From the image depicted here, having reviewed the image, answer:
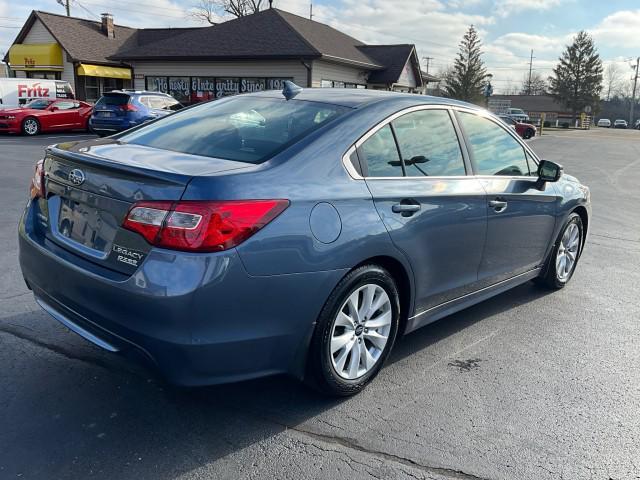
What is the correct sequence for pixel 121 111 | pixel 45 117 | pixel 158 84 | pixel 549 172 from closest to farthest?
pixel 549 172 → pixel 121 111 → pixel 45 117 → pixel 158 84

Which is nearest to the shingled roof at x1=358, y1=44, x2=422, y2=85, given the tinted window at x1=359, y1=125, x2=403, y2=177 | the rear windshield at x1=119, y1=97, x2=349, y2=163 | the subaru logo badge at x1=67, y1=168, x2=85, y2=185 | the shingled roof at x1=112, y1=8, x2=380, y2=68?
the shingled roof at x1=112, y1=8, x2=380, y2=68

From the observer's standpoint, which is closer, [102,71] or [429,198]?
[429,198]

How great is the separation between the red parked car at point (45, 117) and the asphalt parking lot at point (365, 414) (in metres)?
18.4

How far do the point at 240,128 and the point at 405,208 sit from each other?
1.06 meters

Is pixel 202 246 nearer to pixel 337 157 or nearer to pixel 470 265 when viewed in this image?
pixel 337 157

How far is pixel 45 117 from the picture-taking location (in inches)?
831

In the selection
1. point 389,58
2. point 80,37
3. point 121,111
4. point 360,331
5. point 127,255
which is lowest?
point 360,331

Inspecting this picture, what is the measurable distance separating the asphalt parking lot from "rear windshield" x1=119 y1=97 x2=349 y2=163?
1315mm

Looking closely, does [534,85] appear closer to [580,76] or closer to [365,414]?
[580,76]

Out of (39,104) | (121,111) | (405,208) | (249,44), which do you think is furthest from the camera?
(249,44)

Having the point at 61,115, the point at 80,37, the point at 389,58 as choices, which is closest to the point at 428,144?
the point at 61,115

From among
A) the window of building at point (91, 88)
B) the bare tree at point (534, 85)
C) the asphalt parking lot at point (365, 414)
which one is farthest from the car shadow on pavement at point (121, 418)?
the bare tree at point (534, 85)

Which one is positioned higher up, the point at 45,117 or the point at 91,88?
the point at 91,88

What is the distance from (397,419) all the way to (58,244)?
198 cm
